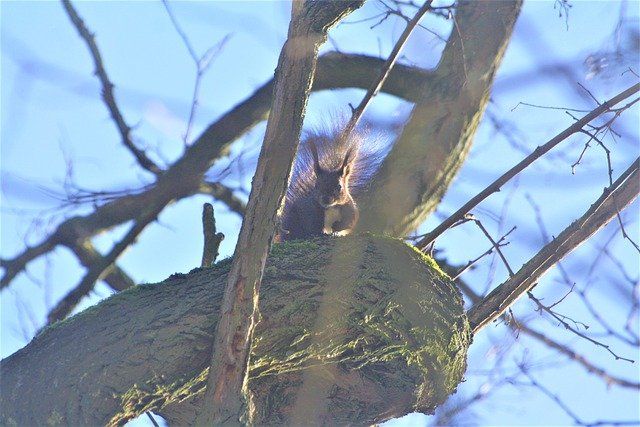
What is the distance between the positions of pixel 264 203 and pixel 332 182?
1.93 metres

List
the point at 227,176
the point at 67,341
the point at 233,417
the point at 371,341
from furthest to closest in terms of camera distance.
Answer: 1. the point at 227,176
2. the point at 371,341
3. the point at 67,341
4. the point at 233,417

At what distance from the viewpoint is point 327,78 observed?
11.9 feet

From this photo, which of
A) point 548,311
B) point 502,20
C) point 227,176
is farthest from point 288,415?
point 502,20

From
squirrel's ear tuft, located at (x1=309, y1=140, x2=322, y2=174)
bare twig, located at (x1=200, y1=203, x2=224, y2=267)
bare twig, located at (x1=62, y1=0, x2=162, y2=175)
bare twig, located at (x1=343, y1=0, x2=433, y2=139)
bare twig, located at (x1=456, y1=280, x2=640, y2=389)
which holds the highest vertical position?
bare twig, located at (x1=62, y1=0, x2=162, y2=175)

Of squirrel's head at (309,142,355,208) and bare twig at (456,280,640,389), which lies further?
squirrel's head at (309,142,355,208)

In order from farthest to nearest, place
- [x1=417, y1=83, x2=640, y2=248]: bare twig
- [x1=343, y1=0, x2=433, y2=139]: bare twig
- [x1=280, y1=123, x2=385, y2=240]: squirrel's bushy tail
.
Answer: [x1=280, y1=123, x2=385, y2=240]: squirrel's bushy tail
[x1=343, y1=0, x2=433, y2=139]: bare twig
[x1=417, y1=83, x2=640, y2=248]: bare twig

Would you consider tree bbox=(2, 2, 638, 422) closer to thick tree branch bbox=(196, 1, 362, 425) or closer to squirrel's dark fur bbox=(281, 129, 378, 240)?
squirrel's dark fur bbox=(281, 129, 378, 240)

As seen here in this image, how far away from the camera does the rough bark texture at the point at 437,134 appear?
331 cm

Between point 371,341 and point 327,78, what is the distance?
1.65 metres

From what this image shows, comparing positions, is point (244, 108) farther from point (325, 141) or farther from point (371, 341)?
point (371, 341)

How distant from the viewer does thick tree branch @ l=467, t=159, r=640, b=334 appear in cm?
251

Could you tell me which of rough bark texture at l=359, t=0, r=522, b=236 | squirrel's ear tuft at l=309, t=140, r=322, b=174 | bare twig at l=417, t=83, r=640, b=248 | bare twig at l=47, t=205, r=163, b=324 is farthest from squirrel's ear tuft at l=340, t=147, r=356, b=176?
bare twig at l=417, t=83, r=640, b=248

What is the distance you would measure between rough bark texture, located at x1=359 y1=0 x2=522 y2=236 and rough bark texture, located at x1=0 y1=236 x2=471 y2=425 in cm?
84

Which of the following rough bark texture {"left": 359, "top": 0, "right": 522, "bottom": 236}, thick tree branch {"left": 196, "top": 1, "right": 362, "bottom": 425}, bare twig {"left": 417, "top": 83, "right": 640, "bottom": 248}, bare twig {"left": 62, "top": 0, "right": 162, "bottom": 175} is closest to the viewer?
thick tree branch {"left": 196, "top": 1, "right": 362, "bottom": 425}
